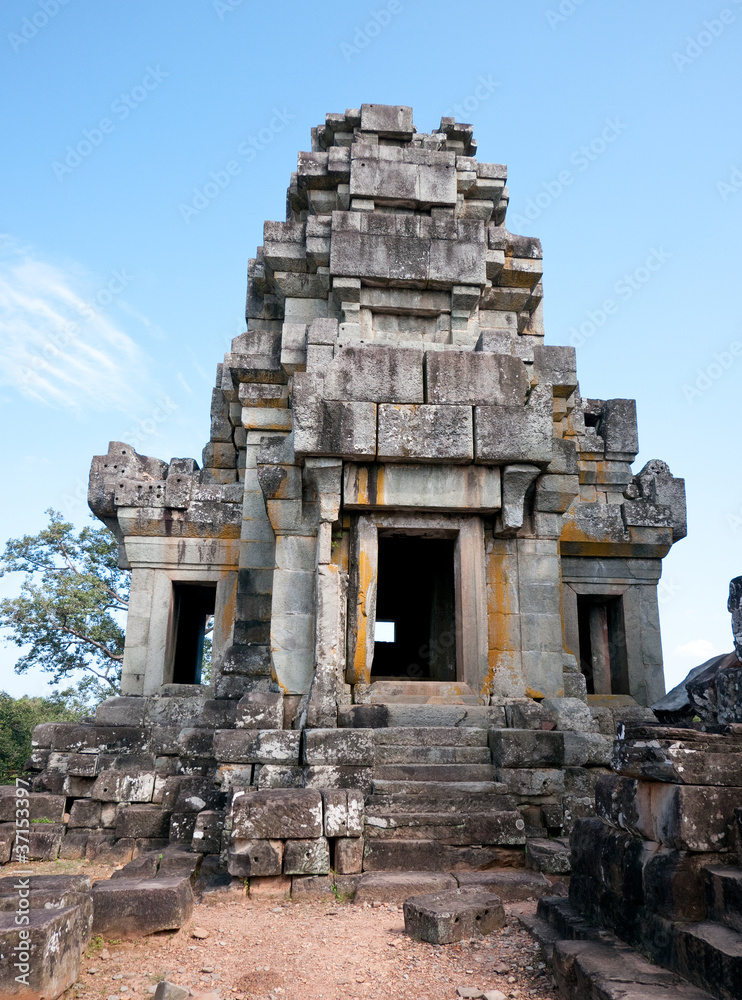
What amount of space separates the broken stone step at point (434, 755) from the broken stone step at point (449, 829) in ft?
2.57

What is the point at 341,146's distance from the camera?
448 inches

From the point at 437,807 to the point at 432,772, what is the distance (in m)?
0.43

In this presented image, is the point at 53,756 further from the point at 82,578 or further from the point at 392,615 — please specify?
the point at 82,578

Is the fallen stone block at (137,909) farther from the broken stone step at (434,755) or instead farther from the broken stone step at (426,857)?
the broken stone step at (434,755)

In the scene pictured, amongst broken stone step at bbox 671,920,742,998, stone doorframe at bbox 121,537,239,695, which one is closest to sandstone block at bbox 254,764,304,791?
stone doorframe at bbox 121,537,239,695

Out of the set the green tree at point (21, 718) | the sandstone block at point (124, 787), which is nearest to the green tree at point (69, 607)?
the green tree at point (21, 718)

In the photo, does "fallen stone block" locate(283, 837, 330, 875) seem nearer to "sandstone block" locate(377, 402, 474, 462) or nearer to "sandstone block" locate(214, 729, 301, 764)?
"sandstone block" locate(214, 729, 301, 764)

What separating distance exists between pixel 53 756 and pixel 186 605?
14.3 ft

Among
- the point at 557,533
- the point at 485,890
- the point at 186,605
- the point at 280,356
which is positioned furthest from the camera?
the point at 186,605

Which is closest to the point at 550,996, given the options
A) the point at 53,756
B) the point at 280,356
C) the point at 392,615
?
the point at 53,756

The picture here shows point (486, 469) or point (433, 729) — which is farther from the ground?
point (486, 469)

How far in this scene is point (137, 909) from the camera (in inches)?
193

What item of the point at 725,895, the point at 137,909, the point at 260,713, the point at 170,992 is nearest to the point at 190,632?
the point at 260,713

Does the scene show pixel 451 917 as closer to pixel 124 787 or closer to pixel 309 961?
pixel 309 961
